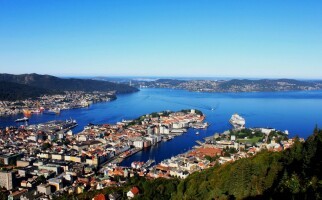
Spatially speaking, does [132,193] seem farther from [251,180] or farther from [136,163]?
[136,163]

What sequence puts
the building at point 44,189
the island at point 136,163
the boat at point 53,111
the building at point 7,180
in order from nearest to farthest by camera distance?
the island at point 136,163, the building at point 44,189, the building at point 7,180, the boat at point 53,111

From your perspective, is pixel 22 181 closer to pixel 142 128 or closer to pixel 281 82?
pixel 142 128

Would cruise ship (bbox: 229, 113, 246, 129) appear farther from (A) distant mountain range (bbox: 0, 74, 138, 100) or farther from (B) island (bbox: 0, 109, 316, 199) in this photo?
(A) distant mountain range (bbox: 0, 74, 138, 100)

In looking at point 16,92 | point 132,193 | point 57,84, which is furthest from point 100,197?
point 57,84

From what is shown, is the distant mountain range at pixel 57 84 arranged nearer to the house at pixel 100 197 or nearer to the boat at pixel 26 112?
the boat at pixel 26 112

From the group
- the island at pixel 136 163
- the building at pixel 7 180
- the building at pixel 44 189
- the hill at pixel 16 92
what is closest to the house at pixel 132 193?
the island at pixel 136 163

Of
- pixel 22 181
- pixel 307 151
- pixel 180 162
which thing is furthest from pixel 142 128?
pixel 307 151

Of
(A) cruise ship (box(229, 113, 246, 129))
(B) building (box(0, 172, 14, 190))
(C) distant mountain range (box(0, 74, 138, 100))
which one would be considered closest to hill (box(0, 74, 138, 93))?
(C) distant mountain range (box(0, 74, 138, 100))
